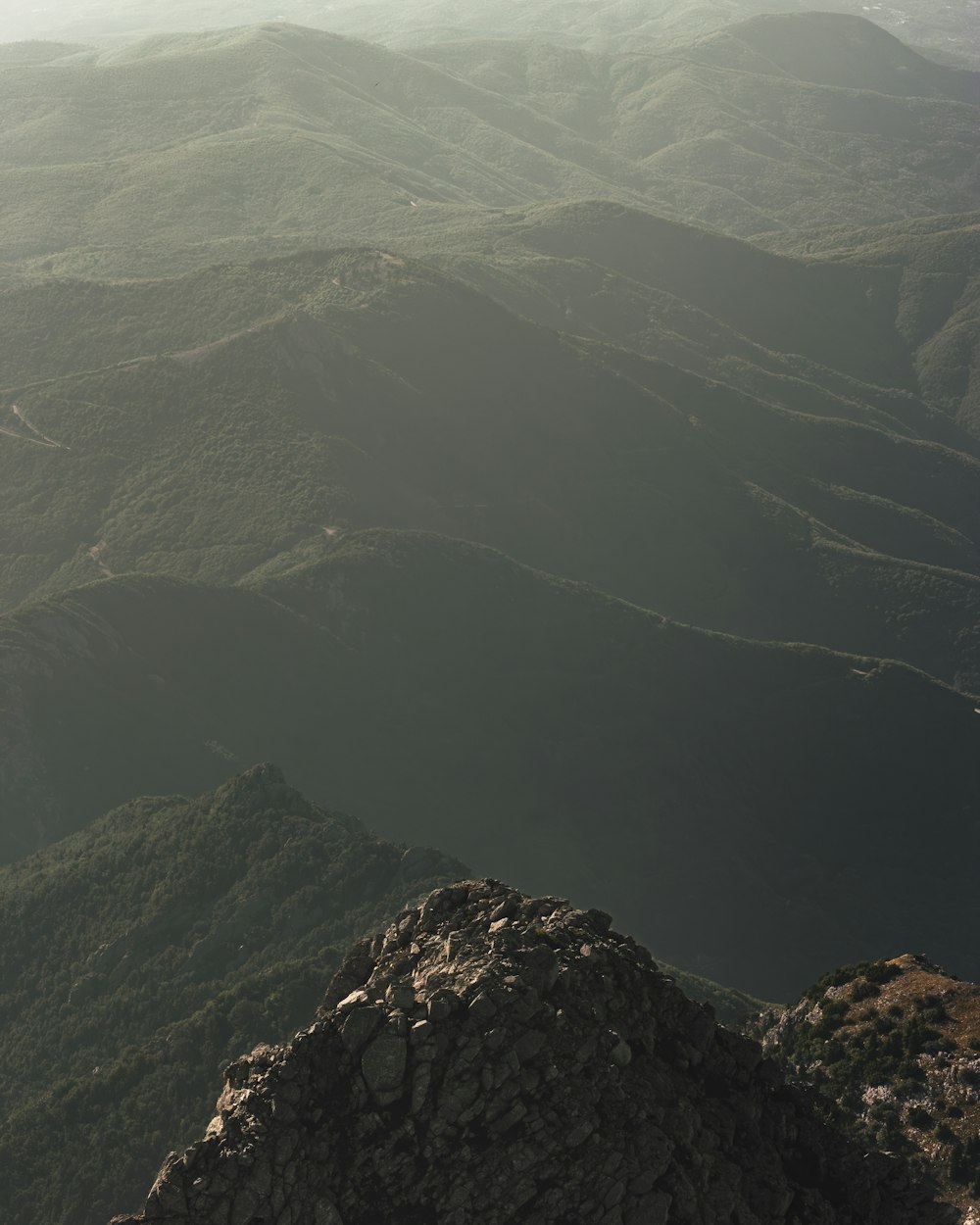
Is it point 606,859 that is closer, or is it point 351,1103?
point 351,1103

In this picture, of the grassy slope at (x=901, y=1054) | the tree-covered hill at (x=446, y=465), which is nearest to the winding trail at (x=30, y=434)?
the tree-covered hill at (x=446, y=465)

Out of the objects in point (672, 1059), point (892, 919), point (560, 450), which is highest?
point (672, 1059)

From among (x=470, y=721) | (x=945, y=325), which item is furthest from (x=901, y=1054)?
(x=945, y=325)

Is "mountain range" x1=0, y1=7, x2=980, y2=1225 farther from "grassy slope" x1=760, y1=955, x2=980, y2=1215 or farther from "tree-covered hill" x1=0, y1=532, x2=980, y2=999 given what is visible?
"tree-covered hill" x1=0, y1=532, x2=980, y2=999

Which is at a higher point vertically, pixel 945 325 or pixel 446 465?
pixel 446 465

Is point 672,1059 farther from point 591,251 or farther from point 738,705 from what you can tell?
point 591,251

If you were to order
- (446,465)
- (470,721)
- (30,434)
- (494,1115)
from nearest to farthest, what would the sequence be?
1. (494,1115)
2. (470,721)
3. (30,434)
4. (446,465)

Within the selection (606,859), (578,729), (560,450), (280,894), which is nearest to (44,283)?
(560,450)

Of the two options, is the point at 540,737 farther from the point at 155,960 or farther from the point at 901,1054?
the point at 901,1054
